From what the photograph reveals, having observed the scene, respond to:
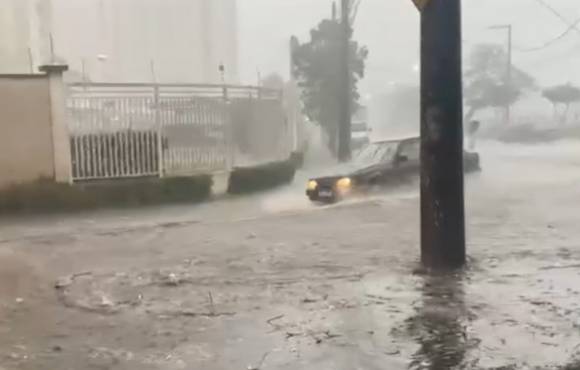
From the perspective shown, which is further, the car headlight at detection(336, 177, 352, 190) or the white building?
the white building

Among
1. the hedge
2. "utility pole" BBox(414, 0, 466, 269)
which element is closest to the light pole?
the hedge

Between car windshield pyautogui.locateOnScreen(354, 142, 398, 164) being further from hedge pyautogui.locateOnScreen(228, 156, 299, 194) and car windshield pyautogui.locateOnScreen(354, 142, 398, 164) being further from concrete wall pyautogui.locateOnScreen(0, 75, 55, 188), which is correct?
concrete wall pyautogui.locateOnScreen(0, 75, 55, 188)

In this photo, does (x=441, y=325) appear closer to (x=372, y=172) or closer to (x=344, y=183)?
(x=344, y=183)

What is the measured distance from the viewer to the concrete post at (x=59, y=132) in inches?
622

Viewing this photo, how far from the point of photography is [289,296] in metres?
6.95

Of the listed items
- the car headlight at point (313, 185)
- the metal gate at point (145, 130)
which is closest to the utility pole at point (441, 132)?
the car headlight at point (313, 185)

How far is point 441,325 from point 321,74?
2552 cm

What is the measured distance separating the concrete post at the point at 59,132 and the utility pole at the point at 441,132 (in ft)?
31.7

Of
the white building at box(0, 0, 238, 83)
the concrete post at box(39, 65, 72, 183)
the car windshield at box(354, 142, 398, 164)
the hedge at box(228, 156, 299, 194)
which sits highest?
the white building at box(0, 0, 238, 83)

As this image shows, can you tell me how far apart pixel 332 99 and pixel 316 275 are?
76.8 ft

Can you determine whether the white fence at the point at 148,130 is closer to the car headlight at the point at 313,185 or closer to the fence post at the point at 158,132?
the fence post at the point at 158,132

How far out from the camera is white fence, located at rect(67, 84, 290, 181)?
637 inches

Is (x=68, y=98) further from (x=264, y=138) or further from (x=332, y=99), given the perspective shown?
(x=332, y=99)

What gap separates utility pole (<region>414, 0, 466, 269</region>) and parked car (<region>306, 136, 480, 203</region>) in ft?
24.9
